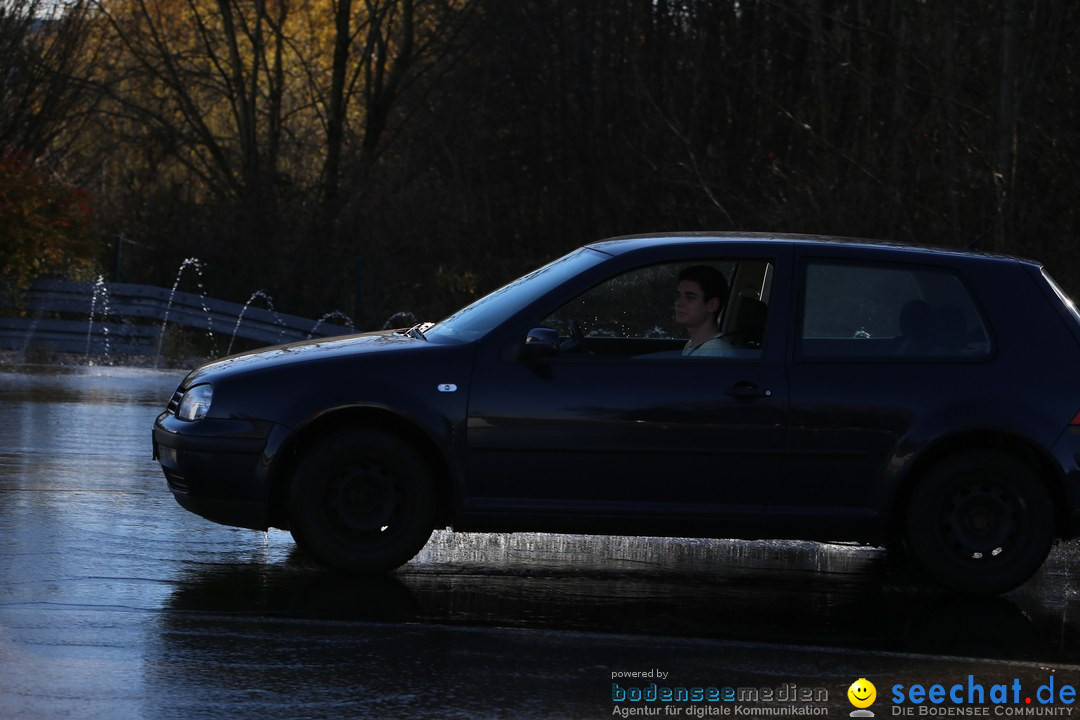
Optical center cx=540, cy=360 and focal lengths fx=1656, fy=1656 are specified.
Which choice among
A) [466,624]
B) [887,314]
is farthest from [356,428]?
[887,314]

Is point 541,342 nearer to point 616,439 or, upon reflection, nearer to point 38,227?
point 616,439

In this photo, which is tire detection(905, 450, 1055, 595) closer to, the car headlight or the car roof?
the car roof

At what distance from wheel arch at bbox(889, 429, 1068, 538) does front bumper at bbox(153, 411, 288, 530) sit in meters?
2.82

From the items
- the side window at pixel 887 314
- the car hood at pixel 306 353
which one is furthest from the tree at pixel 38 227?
the side window at pixel 887 314

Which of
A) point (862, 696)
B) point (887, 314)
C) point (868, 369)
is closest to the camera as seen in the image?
point (862, 696)

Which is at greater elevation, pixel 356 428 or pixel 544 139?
pixel 544 139

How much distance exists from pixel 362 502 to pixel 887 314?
2.55 meters

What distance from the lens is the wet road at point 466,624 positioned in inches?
218

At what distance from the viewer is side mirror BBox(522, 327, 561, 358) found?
7.34 metres

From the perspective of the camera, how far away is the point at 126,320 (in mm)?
23188

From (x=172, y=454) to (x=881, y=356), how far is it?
329cm

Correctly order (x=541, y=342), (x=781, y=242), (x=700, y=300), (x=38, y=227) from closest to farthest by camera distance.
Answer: (x=541, y=342) → (x=781, y=242) → (x=700, y=300) → (x=38, y=227)

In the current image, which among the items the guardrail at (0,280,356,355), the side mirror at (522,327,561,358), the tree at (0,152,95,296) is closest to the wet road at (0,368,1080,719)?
the side mirror at (522,327,561,358)

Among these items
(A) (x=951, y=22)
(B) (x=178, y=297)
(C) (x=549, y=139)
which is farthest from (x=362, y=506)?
(C) (x=549, y=139)
